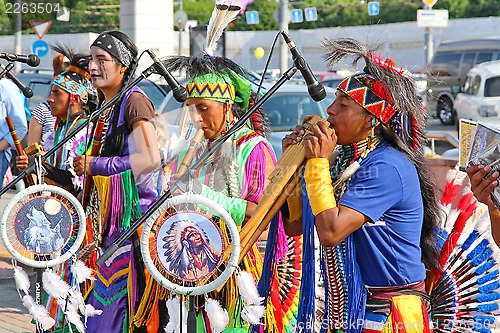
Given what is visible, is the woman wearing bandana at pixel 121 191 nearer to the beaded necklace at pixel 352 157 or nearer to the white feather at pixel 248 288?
the white feather at pixel 248 288

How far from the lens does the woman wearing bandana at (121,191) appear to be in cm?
407

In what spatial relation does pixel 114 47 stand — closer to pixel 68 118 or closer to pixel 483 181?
pixel 68 118

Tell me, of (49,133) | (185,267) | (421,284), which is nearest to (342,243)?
(421,284)

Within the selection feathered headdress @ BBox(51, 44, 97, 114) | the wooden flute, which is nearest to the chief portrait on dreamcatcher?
the wooden flute

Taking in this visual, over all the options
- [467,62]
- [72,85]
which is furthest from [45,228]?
[467,62]

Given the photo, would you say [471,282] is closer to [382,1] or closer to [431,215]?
[431,215]

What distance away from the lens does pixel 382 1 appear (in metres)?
37.6

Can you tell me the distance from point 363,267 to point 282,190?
0.38 meters

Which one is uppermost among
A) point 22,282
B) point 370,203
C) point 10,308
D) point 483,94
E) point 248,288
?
point 370,203

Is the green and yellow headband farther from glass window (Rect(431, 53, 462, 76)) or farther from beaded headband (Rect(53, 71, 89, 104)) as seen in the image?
glass window (Rect(431, 53, 462, 76))

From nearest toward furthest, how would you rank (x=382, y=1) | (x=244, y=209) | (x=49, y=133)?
(x=244, y=209), (x=49, y=133), (x=382, y=1)

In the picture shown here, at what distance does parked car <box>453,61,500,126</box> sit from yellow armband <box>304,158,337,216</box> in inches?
650

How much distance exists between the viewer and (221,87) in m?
3.96

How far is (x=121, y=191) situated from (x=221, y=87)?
27.1 inches
